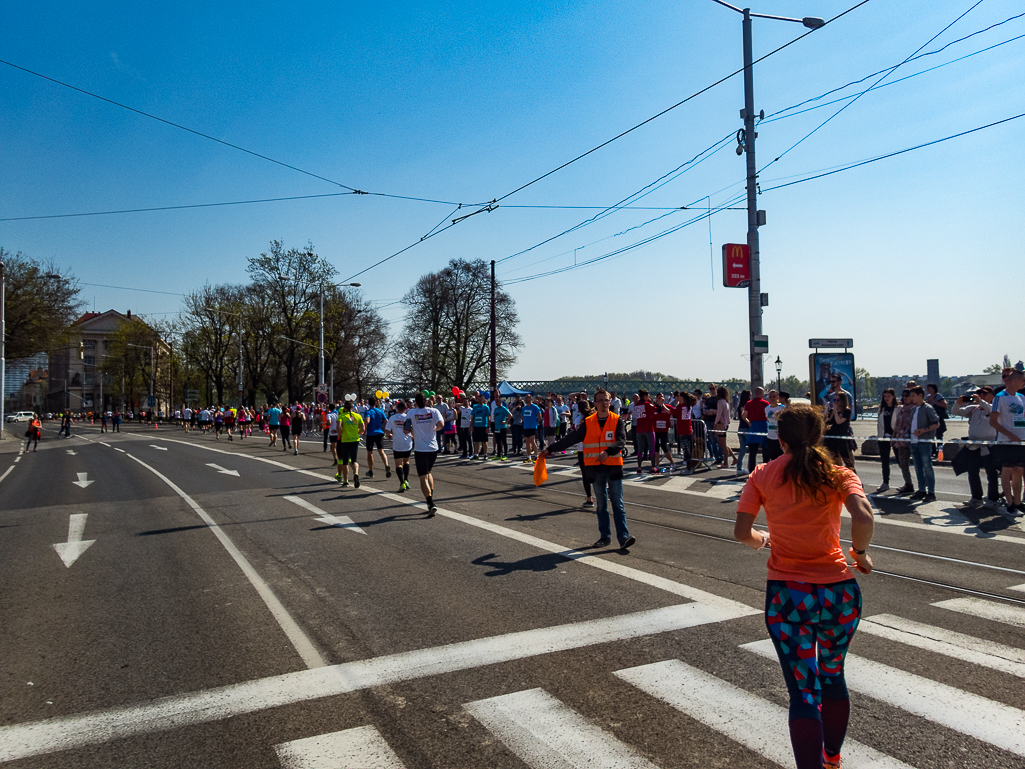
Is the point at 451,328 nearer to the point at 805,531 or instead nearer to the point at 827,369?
the point at 827,369

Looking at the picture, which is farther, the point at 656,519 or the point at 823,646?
the point at 656,519

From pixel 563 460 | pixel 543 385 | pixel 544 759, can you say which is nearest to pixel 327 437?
pixel 563 460

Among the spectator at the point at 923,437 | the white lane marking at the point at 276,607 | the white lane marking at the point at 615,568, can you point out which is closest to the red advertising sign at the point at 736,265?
the spectator at the point at 923,437

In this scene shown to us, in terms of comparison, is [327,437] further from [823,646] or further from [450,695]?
[823,646]

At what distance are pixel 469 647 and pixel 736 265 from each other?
14.4m

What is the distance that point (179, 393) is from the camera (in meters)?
75.6

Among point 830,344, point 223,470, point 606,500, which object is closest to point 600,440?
point 606,500

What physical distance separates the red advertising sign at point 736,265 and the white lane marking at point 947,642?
12.7 m

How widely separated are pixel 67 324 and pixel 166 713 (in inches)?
1794

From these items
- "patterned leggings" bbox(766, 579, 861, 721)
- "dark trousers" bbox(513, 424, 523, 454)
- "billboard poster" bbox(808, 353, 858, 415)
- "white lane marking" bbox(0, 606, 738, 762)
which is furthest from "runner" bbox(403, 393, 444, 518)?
"billboard poster" bbox(808, 353, 858, 415)

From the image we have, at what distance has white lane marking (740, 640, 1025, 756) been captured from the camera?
356 cm

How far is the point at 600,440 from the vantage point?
8.26 meters

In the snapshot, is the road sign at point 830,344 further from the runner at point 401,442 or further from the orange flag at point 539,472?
the orange flag at point 539,472

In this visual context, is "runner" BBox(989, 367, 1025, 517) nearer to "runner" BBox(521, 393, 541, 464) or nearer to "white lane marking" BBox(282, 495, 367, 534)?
"white lane marking" BBox(282, 495, 367, 534)
